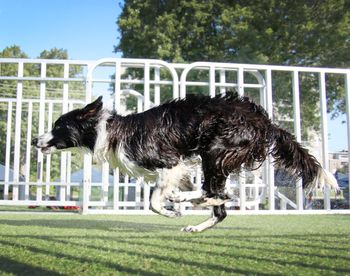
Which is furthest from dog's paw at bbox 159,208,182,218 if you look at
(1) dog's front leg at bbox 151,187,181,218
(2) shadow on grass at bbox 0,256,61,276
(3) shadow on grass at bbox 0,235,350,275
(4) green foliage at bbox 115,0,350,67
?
(4) green foliage at bbox 115,0,350,67

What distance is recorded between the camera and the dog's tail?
5.18 m

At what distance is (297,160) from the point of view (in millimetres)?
5230

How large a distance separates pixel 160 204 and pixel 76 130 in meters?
1.46

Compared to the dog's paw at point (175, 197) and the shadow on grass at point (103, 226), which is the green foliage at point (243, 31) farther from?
the dog's paw at point (175, 197)

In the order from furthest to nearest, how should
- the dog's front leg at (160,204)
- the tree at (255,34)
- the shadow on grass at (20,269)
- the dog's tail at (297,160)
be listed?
1. the tree at (255,34)
2. the dog's tail at (297,160)
3. the dog's front leg at (160,204)
4. the shadow on grass at (20,269)

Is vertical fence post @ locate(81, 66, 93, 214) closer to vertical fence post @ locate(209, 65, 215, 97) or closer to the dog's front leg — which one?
vertical fence post @ locate(209, 65, 215, 97)

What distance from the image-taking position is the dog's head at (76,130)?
18.0ft

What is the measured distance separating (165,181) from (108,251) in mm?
1345

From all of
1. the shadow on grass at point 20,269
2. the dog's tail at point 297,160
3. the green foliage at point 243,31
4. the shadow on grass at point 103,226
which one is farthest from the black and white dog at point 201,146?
the green foliage at point 243,31

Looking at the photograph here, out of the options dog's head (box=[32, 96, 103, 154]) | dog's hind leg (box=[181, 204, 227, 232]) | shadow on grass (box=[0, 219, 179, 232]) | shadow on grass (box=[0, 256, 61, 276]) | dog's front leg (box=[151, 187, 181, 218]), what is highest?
dog's head (box=[32, 96, 103, 154])

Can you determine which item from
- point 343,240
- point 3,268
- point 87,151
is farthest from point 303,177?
point 3,268

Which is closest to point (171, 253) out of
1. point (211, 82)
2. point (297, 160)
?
point (297, 160)

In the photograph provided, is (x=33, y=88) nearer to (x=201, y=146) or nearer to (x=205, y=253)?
(x=201, y=146)

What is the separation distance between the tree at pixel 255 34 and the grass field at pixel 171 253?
17.6m
